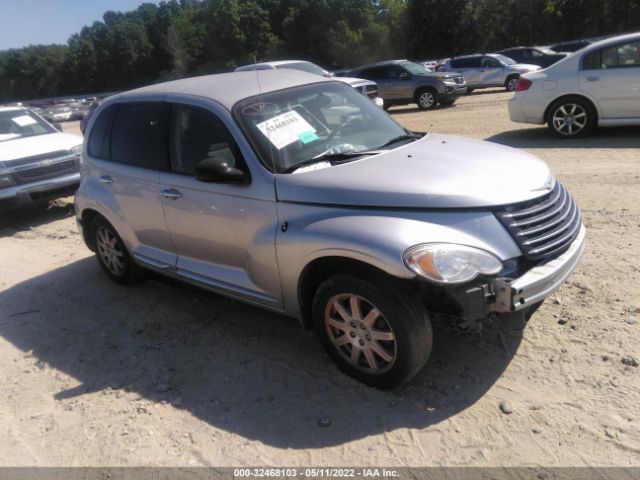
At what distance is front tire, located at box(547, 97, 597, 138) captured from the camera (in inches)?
360

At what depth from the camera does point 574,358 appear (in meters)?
3.51

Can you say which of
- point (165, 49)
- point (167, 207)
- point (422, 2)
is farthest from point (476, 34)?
point (165, 49)

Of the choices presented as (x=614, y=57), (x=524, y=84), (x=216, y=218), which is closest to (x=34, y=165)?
(x=216, y=218)

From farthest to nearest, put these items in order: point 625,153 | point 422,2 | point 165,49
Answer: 1. point 165,49
2. point 422,2
3. point 625,153

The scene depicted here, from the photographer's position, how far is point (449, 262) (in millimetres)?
2947

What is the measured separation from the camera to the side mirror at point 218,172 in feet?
11.9

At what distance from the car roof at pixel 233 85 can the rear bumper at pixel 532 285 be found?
225 cm

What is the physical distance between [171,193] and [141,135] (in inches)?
29.5

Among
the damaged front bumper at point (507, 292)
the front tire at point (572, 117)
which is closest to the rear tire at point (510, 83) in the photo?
the front tire at point (572, 117)

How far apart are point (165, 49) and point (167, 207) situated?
103166 millimetres

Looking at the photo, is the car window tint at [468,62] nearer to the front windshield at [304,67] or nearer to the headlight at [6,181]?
the front windshield at [304,67]

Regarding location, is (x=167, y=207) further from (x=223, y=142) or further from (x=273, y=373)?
(x=273, y=373)

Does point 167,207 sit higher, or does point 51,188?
point 167,207

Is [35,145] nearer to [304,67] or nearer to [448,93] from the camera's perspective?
[304,67]
